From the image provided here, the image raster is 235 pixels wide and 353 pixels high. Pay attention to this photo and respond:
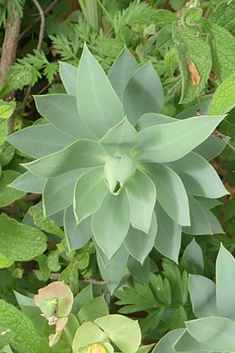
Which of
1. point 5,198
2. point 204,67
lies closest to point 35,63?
point 5,198

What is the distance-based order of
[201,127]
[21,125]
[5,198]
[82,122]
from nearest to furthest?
1. [201,127]
2. [82,122]
3. [5,198]
4. [21,125]

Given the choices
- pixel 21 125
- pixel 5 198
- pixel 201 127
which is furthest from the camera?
pixel 21 125

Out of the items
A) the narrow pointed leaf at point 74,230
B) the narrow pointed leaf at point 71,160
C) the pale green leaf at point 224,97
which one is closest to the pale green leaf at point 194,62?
the pale green leaf at point 224,97

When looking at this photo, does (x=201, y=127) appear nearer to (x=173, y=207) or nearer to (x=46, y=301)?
(x=173, y=207)

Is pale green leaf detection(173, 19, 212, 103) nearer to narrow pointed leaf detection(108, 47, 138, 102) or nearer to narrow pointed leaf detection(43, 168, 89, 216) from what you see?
narrow pointed leaf detection(108, 47, 138, 102)

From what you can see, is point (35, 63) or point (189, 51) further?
point (35, 63)

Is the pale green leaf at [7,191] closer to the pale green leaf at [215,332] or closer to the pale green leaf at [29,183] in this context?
the pale green leaf at [29,183]

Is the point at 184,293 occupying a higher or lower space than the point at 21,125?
lower
